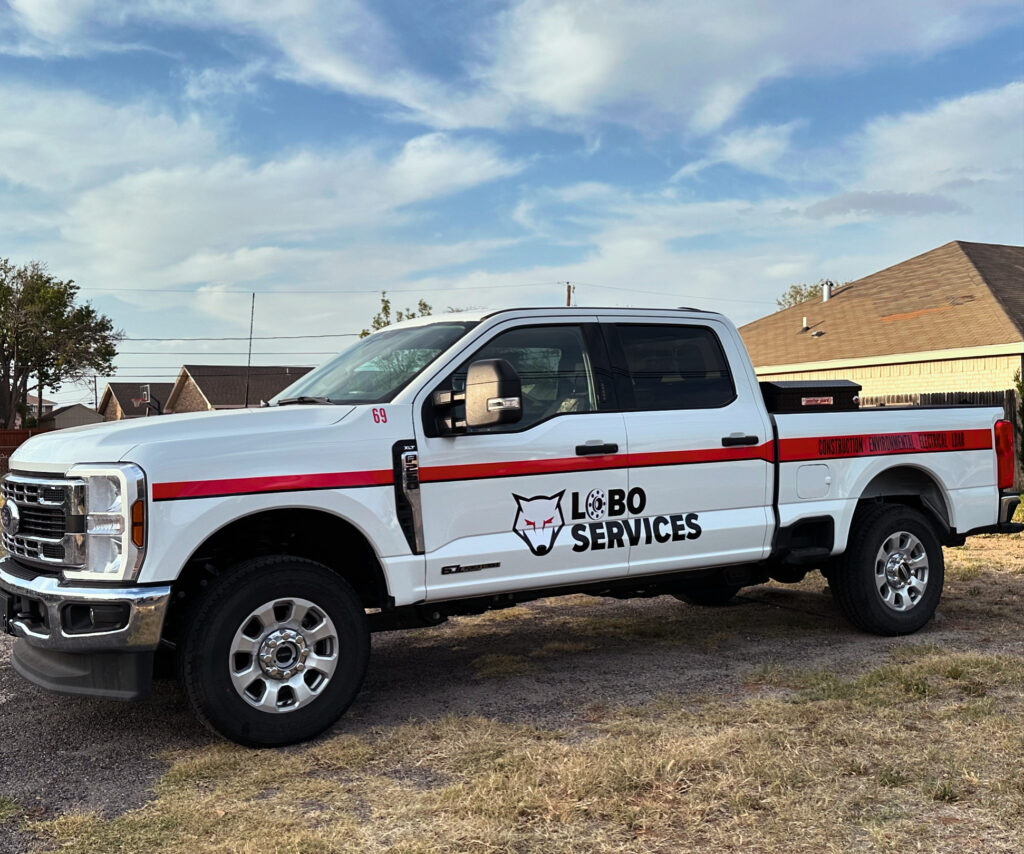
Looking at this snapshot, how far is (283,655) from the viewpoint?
5.05 m

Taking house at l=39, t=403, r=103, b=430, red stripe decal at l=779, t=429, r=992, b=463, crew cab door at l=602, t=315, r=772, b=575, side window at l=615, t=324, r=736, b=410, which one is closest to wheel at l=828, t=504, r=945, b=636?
red stripe decal at l=779, t=429, r=992, b=463

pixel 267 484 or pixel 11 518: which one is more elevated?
pixel 267 484

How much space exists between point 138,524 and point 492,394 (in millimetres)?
1744

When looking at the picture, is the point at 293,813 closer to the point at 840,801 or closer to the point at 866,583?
the point at 840,801

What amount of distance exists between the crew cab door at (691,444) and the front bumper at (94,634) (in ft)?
8.69

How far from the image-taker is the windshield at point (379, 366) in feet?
18.7

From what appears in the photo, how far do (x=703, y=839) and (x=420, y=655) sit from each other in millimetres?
3455

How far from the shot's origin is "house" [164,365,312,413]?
6425 centimetres

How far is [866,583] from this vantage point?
6.99m

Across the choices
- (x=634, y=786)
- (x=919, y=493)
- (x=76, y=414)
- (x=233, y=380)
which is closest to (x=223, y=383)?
(x=233, y=380)

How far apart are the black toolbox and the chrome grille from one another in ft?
13.5

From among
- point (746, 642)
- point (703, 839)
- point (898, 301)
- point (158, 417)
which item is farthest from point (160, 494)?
point (898, 301)

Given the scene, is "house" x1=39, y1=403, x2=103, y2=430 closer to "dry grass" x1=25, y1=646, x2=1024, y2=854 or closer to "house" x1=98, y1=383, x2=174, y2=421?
"house" x1=98, y1=383, x2=174, y2=421

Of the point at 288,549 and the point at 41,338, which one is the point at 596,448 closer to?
the point at 288,549
